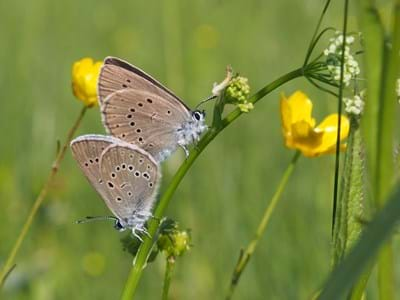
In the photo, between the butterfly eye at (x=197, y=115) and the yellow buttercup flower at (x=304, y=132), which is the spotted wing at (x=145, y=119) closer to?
the butterfly eye at (x=197, y=115)

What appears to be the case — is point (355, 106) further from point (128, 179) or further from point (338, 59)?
point (128, 179)

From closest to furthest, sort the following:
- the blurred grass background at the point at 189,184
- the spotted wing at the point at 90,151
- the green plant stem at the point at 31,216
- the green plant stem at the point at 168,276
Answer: the green plant stem at the point at 168,276 < the spotted wing at the point at 90,151 < the green plant stem at the point at 31,216 < the blurred grass background at the point at 189,184

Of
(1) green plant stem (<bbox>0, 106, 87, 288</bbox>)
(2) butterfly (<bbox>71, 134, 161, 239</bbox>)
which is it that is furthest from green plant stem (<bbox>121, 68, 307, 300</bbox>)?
(1) green plant stem (<bbox>0, 106, 87, 288</bbox>)

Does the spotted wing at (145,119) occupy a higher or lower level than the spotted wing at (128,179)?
higher

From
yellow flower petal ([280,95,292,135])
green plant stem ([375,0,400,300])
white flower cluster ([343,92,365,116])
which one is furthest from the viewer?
yellow flower petal ([280,95,292,135])

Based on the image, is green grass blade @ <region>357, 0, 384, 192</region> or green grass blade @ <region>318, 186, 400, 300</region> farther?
green grass blade @ <region>357, 0, 384, 192</region>

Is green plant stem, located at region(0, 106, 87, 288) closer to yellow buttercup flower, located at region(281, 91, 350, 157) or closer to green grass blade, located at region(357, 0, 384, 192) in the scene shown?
yellow buttercup flower, located at region(281, 91, 350, 157)

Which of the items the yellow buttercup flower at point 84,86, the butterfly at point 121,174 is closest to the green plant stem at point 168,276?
the butterfly at point 121,174

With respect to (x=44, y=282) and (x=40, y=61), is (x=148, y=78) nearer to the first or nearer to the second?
(x=44, y=282)
